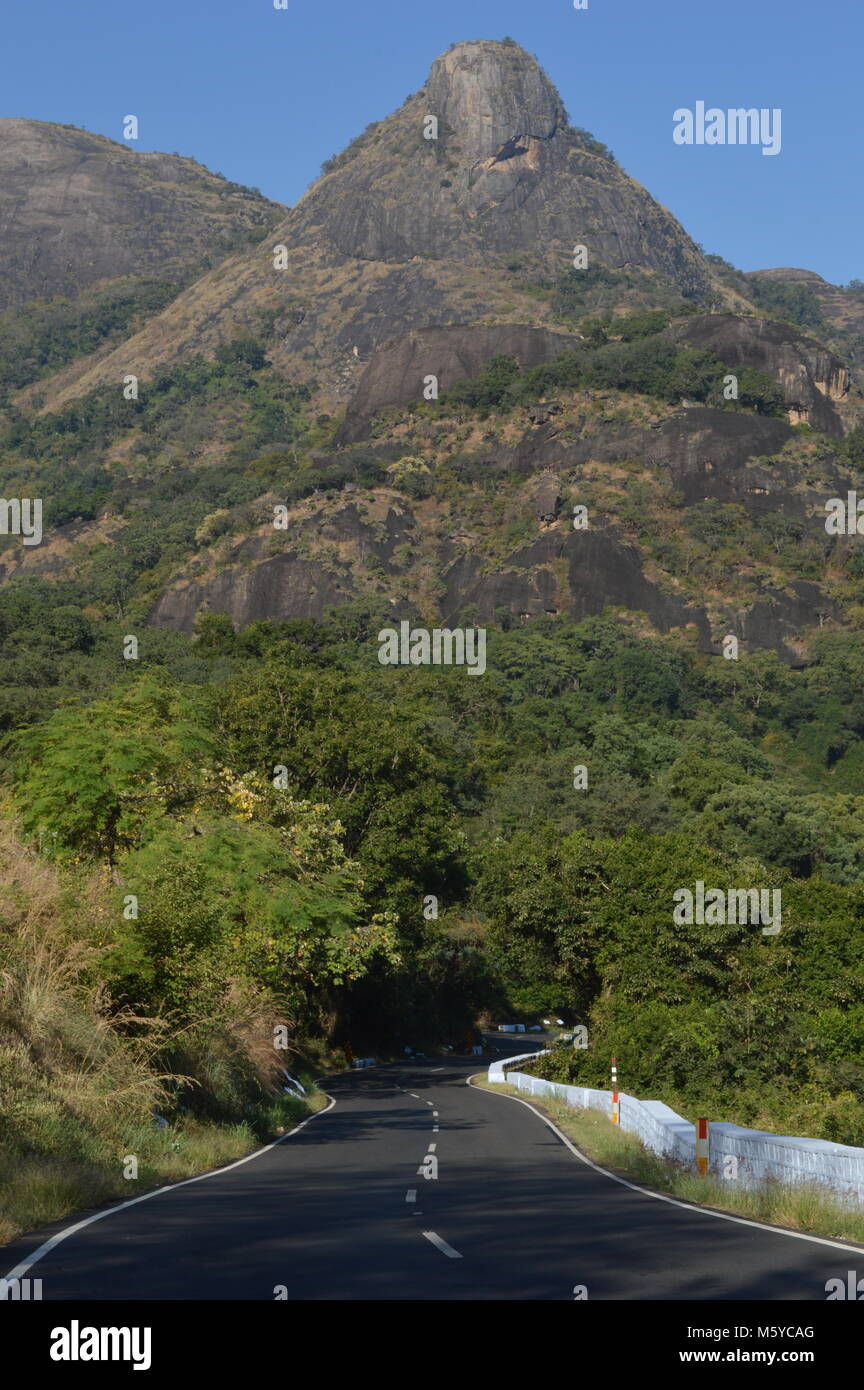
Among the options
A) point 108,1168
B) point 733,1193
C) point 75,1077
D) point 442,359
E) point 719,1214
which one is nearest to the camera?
point 719,1214

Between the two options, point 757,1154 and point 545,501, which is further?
point 545,501

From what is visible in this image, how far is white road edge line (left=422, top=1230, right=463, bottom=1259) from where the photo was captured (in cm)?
1078

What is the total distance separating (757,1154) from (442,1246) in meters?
6.02

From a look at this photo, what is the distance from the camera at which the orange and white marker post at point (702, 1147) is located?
1705 centimetres

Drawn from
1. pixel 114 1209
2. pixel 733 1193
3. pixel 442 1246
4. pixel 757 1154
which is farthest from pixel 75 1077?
pixel 757 1154

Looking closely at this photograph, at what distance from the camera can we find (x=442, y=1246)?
11.3 meters

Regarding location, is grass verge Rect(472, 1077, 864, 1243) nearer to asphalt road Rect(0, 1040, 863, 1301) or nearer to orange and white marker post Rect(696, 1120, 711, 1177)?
orange and white marker post Rect(696, 1120, 711, 1177)

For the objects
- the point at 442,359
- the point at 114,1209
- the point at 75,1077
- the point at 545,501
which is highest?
the point at 442,359

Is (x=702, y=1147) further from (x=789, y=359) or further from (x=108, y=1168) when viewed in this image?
(x=789, y=359)

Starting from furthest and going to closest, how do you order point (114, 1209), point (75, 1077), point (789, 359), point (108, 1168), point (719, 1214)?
point (789, 359) → point (75, 1077) → point (108, 1168) → point (719, 1214) → point (114, 1209)

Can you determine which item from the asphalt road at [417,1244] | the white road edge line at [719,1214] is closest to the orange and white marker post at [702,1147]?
the white road edge line at [719,1214]

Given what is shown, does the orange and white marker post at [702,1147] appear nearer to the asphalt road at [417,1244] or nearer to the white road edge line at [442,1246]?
the asphalt road at [417,1244]

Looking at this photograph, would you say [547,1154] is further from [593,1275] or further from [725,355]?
[725,355]

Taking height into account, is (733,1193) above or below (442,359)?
below
